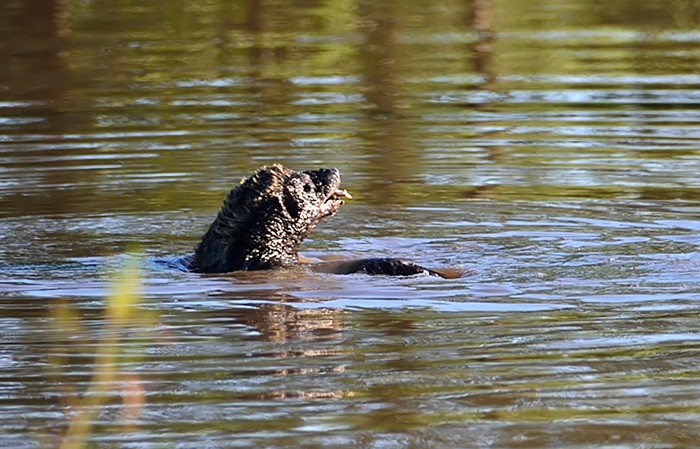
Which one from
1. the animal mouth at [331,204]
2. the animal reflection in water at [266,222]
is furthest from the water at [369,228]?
the animal mouth at [331,204]

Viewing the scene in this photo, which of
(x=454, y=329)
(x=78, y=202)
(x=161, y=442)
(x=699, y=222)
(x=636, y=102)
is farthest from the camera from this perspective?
(x=636, y=102)

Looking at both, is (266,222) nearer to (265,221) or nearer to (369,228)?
(265,221)

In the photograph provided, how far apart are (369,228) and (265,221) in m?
1.51

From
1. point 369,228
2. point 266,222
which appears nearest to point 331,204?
point 266,222

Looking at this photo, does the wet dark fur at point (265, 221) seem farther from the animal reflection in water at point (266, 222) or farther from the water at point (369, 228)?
the water at point (369, 228)

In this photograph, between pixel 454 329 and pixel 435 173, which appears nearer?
pixel 454 329

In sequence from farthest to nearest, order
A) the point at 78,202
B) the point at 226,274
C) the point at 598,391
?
the point at 78,202, the point at 226,274, the point at 598,391

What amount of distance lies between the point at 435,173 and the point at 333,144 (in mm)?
1486

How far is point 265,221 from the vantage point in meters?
8.81

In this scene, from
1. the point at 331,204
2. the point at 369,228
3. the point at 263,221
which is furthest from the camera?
the point at 369,228

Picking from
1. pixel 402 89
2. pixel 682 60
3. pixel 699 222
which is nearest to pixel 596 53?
pixel 682 60

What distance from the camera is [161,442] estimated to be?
545 centimetres


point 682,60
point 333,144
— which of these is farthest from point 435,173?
point 682,60

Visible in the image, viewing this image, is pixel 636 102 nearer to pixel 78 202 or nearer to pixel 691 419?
pixel 78 202
